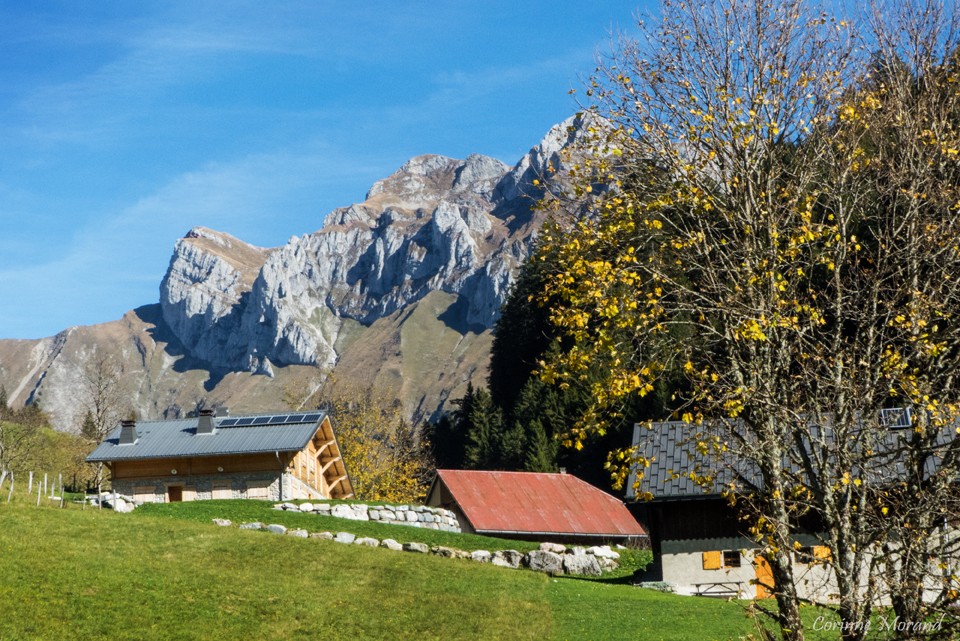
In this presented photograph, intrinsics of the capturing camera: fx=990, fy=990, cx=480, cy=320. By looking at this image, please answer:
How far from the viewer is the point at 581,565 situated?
4191 centimetres

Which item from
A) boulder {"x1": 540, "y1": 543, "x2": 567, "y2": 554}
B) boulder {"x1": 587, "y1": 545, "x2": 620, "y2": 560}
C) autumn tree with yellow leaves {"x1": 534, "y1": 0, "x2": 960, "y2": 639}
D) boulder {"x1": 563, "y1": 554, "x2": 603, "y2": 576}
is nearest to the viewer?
autumn tree with yellow leaves {"x1": 534, "y1": 0, "x2": 960, "y2": 639}

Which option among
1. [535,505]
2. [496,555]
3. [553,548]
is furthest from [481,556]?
[535,505]

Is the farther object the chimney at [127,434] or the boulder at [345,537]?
the chimney at [127,434]

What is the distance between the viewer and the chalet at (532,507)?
57500 millimetres

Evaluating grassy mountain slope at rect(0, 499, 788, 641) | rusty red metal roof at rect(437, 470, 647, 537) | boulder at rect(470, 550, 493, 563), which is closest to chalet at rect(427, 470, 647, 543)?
rusty red metal roof at rect(437, 470, 647, 537)

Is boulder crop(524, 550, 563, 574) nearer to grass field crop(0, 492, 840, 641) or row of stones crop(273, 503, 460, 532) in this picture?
grass field crop(0, 492, 840, 641)

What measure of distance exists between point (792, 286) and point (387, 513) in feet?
136

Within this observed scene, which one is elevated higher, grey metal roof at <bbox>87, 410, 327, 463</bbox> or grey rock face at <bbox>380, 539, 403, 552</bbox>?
grey metal roof at <bbox>87, 410, 327, 463</bbox>

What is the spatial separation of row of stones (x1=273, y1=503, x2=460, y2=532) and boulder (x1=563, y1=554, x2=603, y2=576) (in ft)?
37.0

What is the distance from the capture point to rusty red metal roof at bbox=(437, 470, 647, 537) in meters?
57.5

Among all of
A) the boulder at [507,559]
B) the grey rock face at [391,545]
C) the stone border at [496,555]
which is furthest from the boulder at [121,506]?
the boulder at [507,559]

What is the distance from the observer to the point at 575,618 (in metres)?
30.1

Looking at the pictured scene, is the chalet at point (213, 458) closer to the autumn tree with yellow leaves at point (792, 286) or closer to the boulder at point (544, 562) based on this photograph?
the boulder at point (544, 562)

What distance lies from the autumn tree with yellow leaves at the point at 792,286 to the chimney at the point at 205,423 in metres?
48.2
